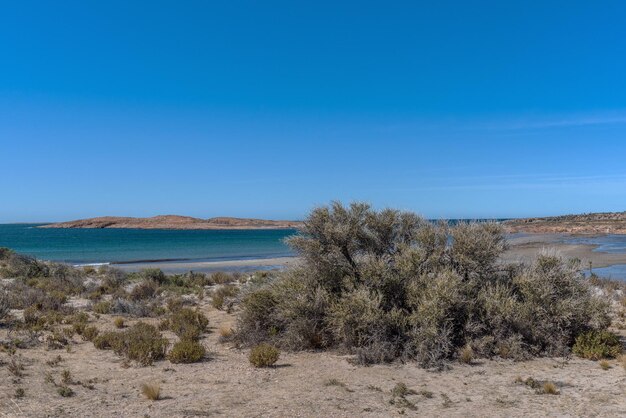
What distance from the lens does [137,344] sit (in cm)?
934

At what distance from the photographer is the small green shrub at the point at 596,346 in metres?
9.32

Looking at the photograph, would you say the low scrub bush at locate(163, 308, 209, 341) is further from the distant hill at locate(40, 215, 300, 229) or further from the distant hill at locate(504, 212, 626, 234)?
the distant hill at locate(40, 215, 300, 229)

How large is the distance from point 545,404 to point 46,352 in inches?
348

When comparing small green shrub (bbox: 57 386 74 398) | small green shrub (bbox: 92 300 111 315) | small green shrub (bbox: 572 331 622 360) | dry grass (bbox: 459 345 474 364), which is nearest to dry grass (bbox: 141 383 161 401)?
small green shrub (bbox: 57 386 74 398)

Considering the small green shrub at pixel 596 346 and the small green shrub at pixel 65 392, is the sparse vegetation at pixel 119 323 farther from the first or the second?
the small green shrub at pixel 596 346

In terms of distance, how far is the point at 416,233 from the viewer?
11.0m

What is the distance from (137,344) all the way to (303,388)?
140 inches

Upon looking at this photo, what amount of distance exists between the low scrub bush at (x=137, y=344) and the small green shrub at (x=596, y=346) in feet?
26.3

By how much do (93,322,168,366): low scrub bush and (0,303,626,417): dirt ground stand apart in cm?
20

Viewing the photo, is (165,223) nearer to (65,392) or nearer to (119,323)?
(119,323)

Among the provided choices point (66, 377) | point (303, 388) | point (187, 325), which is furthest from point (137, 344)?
point (303, 388)

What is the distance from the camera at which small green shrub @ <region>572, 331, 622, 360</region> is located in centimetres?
932

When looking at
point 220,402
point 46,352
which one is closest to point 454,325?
point 220,402

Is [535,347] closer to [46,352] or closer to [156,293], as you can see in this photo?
[46,352]
